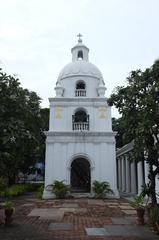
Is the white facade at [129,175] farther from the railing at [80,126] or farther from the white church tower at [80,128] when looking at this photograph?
the railing at [80,126]

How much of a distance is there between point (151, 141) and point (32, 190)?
26781 millimetres

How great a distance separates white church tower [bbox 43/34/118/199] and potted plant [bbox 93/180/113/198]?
56cm

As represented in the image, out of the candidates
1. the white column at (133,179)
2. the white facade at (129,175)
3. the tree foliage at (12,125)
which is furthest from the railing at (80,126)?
the tree foliage at (12,125)

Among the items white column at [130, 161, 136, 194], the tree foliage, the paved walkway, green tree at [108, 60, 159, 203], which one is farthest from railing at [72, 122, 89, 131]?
the tree foliage

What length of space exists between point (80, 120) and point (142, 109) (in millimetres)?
15936

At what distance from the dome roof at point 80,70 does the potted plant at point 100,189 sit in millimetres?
9033

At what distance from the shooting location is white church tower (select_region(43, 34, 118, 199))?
79.8ft

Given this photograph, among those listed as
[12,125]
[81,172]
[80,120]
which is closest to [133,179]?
[81,172]

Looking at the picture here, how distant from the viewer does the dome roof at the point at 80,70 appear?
88.9 feet

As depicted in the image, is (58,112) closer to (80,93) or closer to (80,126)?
(80,126)

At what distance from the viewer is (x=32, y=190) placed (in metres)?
36.1

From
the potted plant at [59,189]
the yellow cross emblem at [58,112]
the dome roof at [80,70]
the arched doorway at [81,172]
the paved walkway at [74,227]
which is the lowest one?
the paved walkway at [74,227]

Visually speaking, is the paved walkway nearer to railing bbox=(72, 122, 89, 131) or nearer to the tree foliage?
the tree foliage

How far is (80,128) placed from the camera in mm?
25391
